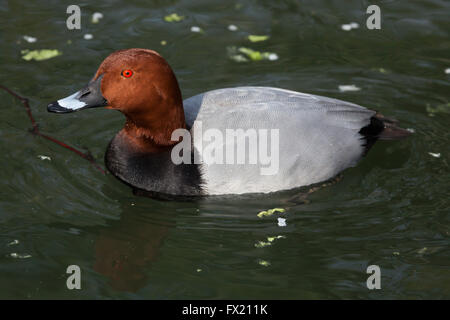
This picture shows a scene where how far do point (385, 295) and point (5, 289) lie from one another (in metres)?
2.39

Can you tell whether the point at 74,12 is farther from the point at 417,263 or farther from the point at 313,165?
the point at 417,263

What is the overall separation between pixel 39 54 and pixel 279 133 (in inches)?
126

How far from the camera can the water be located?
14.6 feet

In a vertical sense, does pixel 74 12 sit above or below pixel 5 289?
above

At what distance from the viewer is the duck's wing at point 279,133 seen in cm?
509

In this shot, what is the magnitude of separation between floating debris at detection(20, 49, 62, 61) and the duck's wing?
229 centimetres

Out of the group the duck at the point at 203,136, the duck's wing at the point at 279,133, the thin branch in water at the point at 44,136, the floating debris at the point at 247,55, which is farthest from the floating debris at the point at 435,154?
the thin branch in water at the point at 44,136

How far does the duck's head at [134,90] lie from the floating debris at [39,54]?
7.55 feet

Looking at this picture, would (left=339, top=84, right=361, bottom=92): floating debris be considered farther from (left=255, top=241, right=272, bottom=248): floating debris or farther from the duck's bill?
the duck's bill

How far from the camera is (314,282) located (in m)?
4.41

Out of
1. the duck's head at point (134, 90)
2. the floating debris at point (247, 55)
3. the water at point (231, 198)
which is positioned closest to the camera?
the water at point (231, 198)

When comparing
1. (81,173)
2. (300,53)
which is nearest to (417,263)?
(81,173)

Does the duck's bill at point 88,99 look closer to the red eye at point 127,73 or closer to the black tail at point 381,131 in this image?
the red eye at point 127,73

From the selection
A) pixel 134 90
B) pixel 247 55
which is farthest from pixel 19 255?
pixel 247 55
